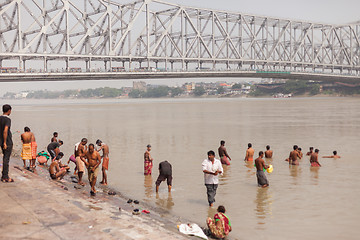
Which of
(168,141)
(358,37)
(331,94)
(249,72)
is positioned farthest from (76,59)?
(358,37)

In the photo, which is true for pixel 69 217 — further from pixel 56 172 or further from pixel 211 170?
pixel 56 172

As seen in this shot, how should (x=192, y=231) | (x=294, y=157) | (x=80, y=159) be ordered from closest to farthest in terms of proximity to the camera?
(x=192, y=231) < (x=80, y=159) < (x=294, y=157)

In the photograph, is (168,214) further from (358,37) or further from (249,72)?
(358,37)

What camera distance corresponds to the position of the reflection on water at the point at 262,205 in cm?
946

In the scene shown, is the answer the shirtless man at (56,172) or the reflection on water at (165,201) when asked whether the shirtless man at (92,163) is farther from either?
the shirtless man at (56,172)

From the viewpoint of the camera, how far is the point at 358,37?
162 m

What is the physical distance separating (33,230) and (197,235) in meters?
3.01

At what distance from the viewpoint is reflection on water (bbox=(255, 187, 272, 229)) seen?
9.46 m

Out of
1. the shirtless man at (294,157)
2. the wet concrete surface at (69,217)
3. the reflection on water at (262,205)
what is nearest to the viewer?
the wet concrete surface at (69,217)

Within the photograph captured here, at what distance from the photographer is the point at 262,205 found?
10.6 meters

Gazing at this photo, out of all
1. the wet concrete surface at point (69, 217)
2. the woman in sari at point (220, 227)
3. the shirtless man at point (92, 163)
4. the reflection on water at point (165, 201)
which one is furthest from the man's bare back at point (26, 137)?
the woman in sari at point (220, 227)

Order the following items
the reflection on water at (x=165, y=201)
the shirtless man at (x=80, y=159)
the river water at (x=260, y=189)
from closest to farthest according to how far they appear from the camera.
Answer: the river water at (x=260, y=189) → the reflection on water at (x=165, y=201) → the shirtless man at (x=80, y=159)

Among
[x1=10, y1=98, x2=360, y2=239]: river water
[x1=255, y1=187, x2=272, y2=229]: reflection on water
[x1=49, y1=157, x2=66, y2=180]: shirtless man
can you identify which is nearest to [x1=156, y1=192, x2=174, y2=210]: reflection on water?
[x1=10, y1=98, x2=360, y2=239]: river water


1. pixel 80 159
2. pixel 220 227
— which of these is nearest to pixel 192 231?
pixel 220 227
